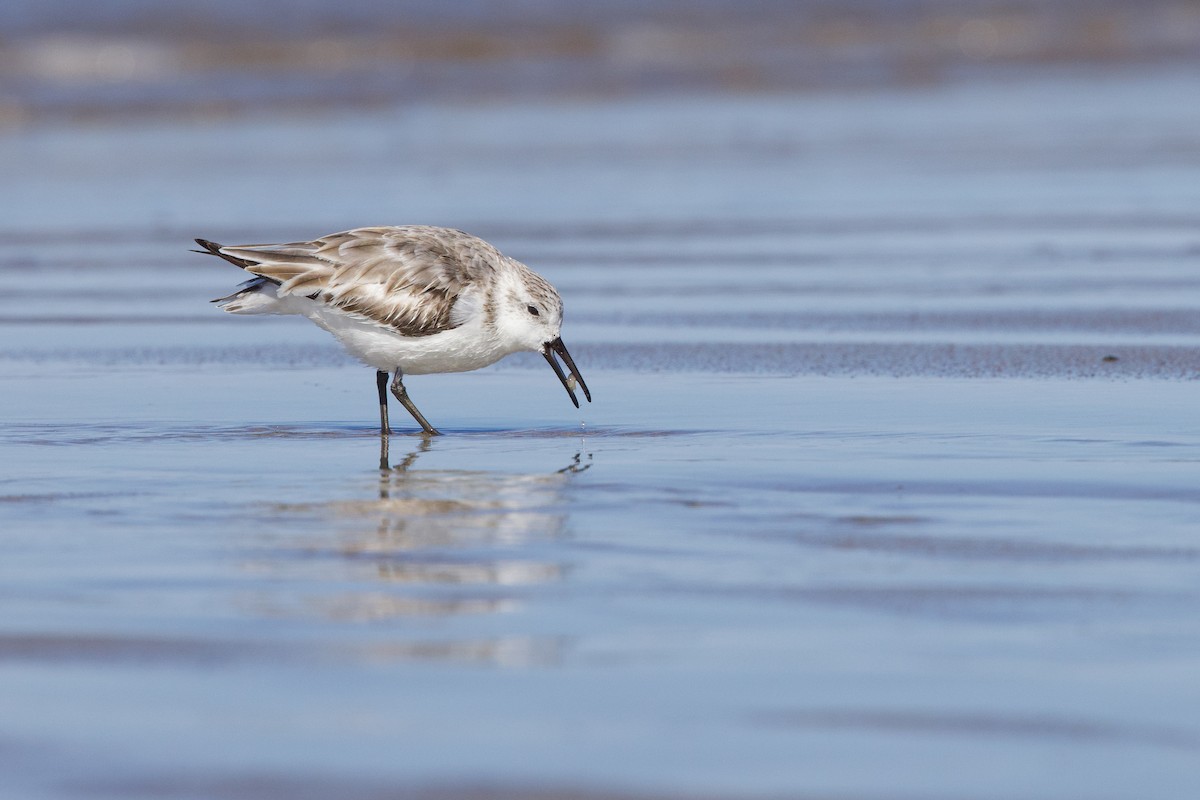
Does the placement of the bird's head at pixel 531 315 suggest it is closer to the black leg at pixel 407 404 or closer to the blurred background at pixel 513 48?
the black leg at pixel 407 404

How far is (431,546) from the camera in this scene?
5477mm

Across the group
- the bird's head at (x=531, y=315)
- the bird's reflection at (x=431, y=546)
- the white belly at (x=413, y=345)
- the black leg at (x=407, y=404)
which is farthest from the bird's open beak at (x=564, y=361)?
the bird's reflection at (x=431, y=546)

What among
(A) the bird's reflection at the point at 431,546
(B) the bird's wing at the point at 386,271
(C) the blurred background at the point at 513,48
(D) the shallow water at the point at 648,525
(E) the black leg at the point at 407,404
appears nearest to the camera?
(D) the shallow water at the point at 648,525

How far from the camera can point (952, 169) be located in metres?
15.8

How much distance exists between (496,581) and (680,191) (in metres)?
10.5

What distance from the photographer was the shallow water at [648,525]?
12.5ft

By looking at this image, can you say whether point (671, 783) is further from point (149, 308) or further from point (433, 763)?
point (149, 308)

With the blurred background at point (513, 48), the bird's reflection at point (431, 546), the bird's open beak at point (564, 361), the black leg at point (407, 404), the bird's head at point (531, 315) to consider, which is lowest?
the bird's reflection at point (431, 546)

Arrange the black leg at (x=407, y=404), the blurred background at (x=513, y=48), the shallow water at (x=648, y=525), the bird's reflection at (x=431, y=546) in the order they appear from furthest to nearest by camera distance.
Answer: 1. the blurred background at (x=513, y=48)
2. the black leg at (x=407, y=404)
3. the bird's reflection at (x=431, y=546)
4. the shallow water at (x=648, y=525)

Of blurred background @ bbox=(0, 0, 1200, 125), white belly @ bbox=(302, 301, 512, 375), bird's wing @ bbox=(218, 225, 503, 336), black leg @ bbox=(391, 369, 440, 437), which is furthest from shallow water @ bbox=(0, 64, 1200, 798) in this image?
blurred background @ bbox=(0, 0, 1200, 125)

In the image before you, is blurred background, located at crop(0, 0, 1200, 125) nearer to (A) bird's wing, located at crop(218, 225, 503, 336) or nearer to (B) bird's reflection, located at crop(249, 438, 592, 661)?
(A) bird's wing, located at crop(218, 225, 503, 336)

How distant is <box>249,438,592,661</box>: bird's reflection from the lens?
480 cm

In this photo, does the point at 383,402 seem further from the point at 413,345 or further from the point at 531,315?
the point at 531,315

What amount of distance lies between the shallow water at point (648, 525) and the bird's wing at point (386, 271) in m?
0.51
